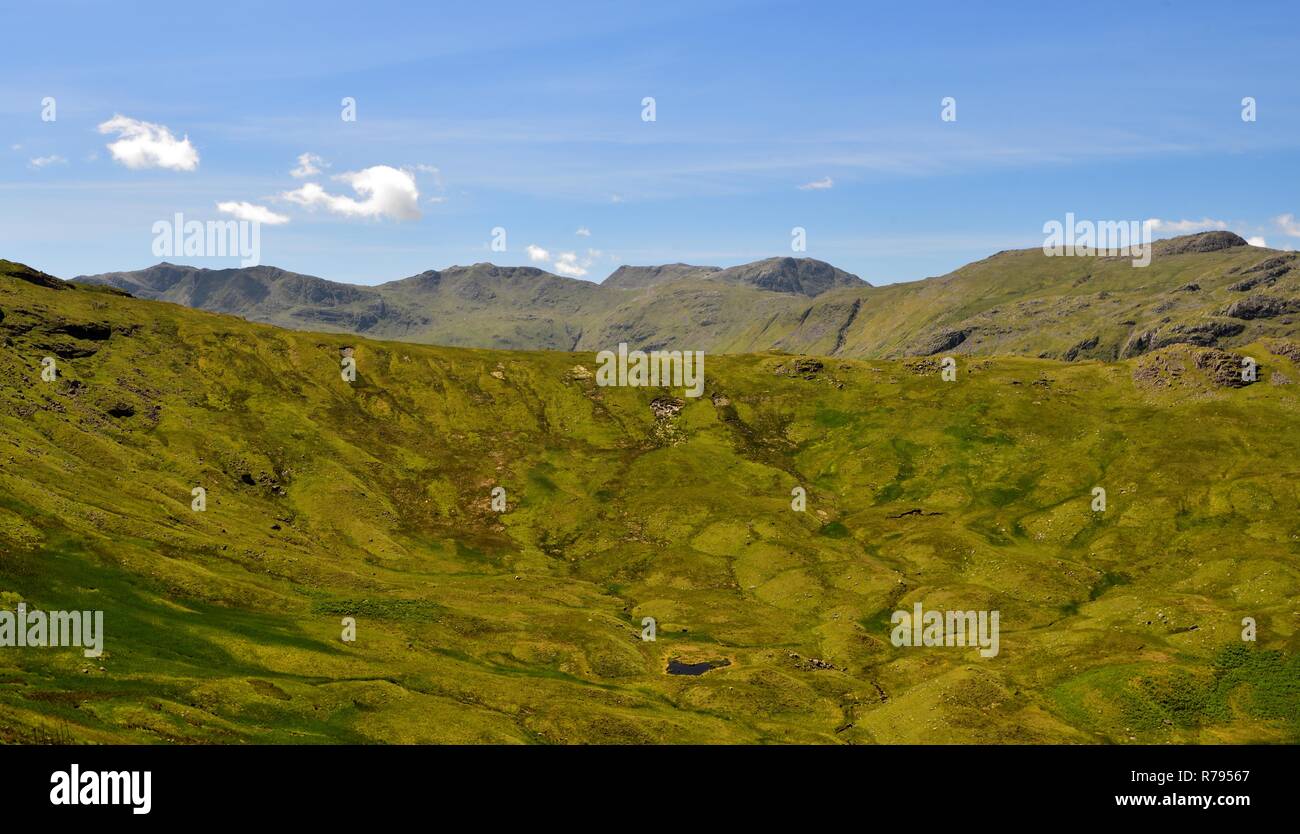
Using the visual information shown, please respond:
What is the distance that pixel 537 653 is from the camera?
133 m

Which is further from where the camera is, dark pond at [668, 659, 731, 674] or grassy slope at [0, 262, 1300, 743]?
dark pond at [668, 659, 731, 674]

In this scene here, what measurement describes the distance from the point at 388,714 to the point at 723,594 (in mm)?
93358

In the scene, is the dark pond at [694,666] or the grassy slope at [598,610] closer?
the grassy slope at [598,610]

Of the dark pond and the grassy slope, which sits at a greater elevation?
the grassy slope

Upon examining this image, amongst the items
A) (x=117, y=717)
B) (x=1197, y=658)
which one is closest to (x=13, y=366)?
(x=117, y=717)

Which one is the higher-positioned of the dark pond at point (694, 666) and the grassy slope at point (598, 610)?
the grassy slope at point (598, 610)

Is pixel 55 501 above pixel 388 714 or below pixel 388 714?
above

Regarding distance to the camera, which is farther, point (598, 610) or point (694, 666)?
point (598, 610)

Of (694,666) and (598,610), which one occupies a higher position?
(598,610)

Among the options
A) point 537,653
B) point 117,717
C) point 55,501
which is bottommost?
point 537,653
